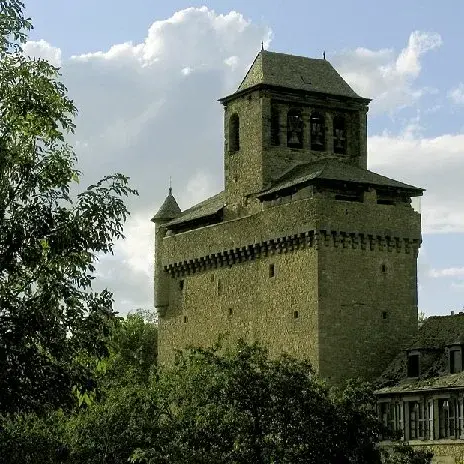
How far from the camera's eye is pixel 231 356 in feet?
190

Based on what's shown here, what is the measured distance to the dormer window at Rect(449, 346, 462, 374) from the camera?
216ft

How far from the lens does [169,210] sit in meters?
89.5

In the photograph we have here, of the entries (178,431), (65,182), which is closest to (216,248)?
(178,431)

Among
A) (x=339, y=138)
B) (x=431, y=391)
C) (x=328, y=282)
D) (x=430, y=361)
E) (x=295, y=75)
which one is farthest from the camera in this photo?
(x=339, y=138)

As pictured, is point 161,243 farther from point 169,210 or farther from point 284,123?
point 284,123

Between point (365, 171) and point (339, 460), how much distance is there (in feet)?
81.1

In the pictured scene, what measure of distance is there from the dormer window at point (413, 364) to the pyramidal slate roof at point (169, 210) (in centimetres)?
2483

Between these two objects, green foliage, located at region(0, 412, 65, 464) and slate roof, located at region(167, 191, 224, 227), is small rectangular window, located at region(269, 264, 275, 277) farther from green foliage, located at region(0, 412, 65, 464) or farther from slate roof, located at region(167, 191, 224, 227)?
green foliage, located at region(0, 412, 65, 464)

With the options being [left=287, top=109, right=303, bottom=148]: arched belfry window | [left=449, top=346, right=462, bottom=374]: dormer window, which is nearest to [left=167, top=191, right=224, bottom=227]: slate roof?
[left=287, top=109, right=303, bottom=148]: arched belfry window

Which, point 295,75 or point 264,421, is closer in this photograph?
point 264,421

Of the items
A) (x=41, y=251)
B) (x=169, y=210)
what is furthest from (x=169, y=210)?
(x=41, y=251)

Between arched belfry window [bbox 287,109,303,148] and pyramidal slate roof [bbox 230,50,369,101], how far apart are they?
5.00 ft

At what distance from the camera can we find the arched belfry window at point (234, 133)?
266 feet

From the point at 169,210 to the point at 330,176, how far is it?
1989cm
